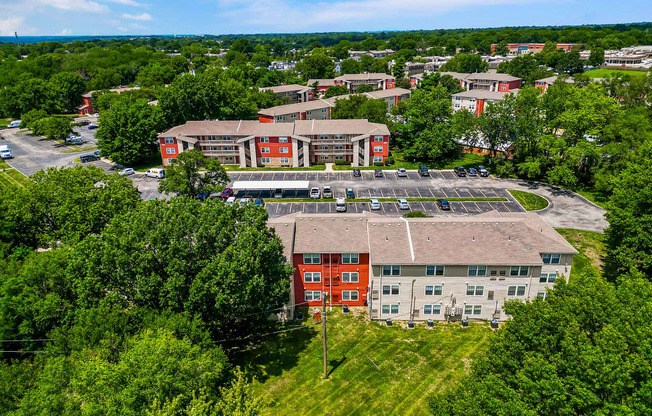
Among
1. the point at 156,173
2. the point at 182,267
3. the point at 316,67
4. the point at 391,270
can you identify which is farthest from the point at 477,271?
the point at 316,67

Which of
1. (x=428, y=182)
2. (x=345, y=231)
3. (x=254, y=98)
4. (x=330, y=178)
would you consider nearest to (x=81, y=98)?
(x=254, y=98)

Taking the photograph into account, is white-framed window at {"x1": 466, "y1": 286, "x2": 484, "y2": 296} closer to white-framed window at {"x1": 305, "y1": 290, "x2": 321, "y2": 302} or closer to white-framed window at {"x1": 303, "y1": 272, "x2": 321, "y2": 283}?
white-framed window at {"x1": 303, "y1": 272, "x2": 321, "y2": 283}

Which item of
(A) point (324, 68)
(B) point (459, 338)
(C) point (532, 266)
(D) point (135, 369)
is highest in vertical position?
(A) point (324, 68)

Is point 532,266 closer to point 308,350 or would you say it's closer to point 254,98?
point 308,350

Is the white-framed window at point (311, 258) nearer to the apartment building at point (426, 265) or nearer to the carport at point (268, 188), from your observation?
the apartment building at point (426, 265)

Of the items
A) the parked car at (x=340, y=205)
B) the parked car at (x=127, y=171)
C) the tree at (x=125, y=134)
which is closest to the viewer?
the parked car at (x=340, y=205)

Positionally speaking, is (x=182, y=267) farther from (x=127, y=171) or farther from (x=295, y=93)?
(x=295, y=93)

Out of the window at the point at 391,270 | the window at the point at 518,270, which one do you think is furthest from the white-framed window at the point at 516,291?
the window at the point at 391,270
